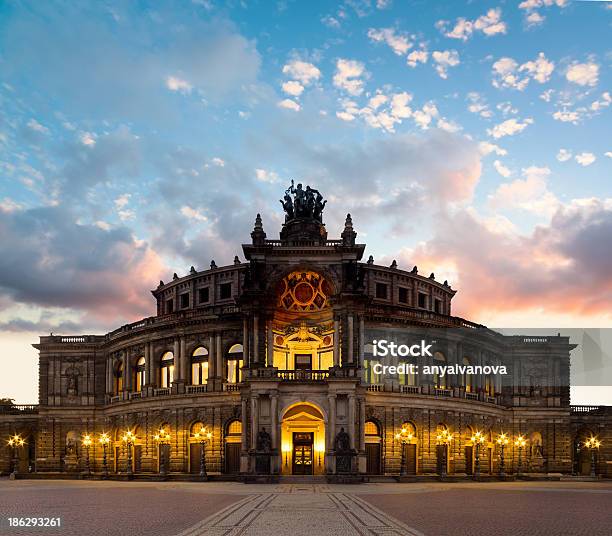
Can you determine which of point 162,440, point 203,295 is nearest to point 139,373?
point 162,440

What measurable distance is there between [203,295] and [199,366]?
434 inches

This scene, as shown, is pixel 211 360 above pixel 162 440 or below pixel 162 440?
above

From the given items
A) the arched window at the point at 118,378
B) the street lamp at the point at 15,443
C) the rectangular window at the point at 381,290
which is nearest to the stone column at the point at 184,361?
→ the arched window at the point at 118,378

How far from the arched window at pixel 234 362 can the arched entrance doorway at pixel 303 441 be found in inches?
403

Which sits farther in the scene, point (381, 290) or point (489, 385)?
point (489, 385)

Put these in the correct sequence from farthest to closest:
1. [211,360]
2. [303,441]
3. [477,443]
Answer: [477,443], [211,360], [303,441]

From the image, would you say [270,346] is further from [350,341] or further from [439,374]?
[439,374]

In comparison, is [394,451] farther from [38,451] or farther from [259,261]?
[38,451]

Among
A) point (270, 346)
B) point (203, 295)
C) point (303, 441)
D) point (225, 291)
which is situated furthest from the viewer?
point (203, 295)

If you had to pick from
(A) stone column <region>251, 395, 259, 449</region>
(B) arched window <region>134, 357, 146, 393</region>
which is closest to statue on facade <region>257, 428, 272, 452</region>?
(A) stone column <region>251, 395, 259, 449</region>

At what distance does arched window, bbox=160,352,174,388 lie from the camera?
292 ft

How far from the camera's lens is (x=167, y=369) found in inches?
3536

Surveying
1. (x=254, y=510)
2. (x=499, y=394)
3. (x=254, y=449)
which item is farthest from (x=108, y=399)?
(x=254, y=510)

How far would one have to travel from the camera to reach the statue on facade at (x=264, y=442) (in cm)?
6938
